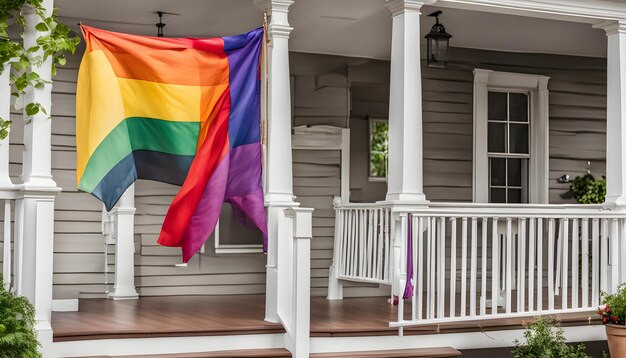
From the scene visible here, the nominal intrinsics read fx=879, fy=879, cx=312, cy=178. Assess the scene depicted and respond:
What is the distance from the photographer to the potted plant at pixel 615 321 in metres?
6.70

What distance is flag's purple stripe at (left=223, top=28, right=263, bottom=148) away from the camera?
21.7 ft

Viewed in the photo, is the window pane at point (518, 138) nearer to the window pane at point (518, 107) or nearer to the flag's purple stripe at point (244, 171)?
the window pane at point (518, 107)

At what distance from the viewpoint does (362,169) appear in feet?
33.5

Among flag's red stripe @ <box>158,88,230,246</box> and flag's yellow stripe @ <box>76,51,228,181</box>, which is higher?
flag's yellow stripe @ <box>76,51,228,181</box>

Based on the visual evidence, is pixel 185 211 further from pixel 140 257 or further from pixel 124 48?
pixel 140 257

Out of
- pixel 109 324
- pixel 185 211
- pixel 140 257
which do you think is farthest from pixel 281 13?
pixel 140 257

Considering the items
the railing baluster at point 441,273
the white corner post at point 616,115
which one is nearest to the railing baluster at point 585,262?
the white corner post at point 616,115

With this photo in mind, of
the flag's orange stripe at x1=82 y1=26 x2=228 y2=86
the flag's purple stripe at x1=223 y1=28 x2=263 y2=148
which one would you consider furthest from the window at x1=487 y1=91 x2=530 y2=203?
the flag's orange stripe at x1=82 y1=26 x2=228 y2=86

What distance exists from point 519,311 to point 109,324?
10.4ft

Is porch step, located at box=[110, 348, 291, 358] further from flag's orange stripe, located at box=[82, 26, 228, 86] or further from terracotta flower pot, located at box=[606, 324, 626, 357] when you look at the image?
terracotta flower pot, located at box=[606, 324, 626, 357]

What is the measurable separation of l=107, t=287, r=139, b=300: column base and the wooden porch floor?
11 cm

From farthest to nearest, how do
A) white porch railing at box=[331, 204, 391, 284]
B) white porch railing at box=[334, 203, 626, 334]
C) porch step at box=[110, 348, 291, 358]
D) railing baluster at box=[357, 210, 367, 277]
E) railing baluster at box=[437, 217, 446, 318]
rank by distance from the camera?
railing baluster at box=[357, 210, 367, 277] → white porch railing at box=[331, 204, 391, 284] → white porch railing at box=[334, 203, 626, 334] → railing baluster at box=[437, 217, 446, 318] → porch step at box=[110, 348, 291, 358]

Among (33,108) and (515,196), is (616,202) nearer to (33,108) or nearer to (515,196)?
(515,196)

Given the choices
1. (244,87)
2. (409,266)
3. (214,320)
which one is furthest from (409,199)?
(214,320)
